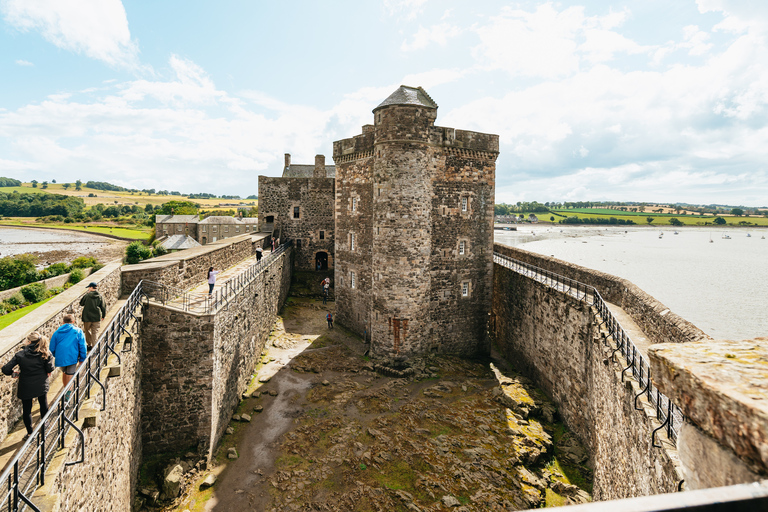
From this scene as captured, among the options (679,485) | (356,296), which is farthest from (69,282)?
(679,485)

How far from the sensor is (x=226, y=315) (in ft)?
42.1

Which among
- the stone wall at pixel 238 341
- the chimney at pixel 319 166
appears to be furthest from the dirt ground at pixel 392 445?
the chimney at pixel 319 166

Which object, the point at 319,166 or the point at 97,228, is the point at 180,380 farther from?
the point at 97,228

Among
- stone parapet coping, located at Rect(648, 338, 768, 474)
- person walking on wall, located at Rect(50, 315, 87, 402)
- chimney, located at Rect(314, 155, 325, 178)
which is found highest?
chimney, located at Rect(314, 155, 325, 178)

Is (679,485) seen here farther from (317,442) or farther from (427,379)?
(427,379)

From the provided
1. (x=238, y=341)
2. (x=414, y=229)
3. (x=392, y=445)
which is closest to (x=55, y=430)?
(x=238, y=341)

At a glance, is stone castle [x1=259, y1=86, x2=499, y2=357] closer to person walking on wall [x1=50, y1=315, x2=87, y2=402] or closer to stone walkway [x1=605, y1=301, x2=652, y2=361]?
stone walkway [x1=605, y1=301, x2=652, y2=361]

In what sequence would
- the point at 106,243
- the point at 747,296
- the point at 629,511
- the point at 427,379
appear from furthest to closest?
1. the point at 106,243
2. the point at 747,296
3. the point at 427,379
4. the point at 629,511

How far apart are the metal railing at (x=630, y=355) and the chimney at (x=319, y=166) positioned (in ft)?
61.9

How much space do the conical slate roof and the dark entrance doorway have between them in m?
15.9

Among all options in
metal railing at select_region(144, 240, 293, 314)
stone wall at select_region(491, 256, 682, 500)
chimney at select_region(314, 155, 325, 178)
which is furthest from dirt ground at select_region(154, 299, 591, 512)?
chimney at select_region(314, 155, 325, 178)

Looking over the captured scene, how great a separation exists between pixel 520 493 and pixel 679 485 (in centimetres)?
608

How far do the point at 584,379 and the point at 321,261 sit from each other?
22.4 metres

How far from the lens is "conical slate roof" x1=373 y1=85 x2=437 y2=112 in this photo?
17.0 m
